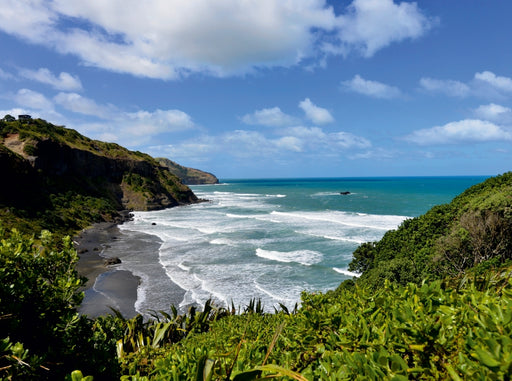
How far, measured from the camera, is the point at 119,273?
29.2 metres

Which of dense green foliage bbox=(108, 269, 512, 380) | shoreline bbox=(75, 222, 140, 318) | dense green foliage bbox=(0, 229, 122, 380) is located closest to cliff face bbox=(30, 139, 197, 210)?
shoreline bbox=(75, 222, 140, 318)

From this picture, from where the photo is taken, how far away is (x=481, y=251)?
1480 cm

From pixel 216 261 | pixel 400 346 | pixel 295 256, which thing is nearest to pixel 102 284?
pixel 216 261

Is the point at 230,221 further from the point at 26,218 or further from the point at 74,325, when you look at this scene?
the point at 74,325

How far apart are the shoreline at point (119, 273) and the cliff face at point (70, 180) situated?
10324 mm

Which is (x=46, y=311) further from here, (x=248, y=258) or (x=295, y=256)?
(x=295, y=256)

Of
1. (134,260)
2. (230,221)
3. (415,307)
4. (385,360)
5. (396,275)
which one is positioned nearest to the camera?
(385,360)

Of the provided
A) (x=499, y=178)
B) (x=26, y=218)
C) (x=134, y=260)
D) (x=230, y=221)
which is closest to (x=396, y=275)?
(x=499, y=178)

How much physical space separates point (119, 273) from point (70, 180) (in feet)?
174

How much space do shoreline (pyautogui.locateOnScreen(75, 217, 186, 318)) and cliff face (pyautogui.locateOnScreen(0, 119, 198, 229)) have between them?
10.3 metres

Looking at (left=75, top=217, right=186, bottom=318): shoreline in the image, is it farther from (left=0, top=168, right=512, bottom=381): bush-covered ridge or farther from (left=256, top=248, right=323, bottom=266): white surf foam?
(left=256, top=248, right=323, bottom=266): white surf foam

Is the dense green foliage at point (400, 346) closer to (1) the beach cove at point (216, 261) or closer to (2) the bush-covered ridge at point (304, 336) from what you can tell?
(2) the bush-covered ridge at point (304, 336)

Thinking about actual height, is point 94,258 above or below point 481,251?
below

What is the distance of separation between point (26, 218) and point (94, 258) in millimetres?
19669
